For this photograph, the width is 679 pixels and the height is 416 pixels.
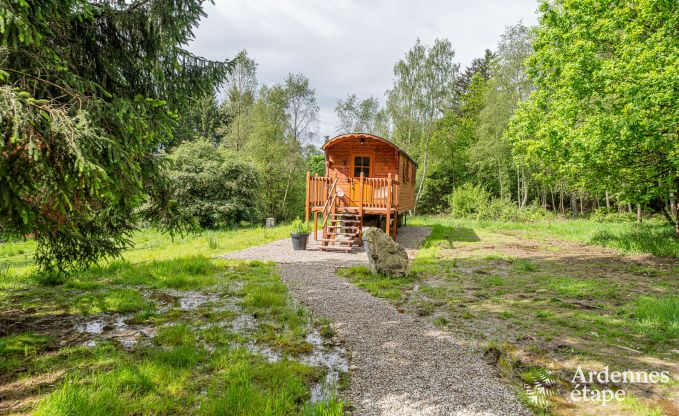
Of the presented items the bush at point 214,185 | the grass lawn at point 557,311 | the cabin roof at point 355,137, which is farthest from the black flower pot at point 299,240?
the bush at point 214,185

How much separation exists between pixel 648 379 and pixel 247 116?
24.9 metres

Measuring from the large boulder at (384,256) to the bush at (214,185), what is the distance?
39.8ft

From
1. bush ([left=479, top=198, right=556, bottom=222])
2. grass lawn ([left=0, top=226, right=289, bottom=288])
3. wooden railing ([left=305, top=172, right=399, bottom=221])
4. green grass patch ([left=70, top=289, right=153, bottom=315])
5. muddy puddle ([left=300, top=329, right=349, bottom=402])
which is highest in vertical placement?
wooden railing ([left=305, top=172, right=399, bottom=221])

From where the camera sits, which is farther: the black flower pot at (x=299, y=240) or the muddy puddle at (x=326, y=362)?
the black flower pot at (x=299, y=240)

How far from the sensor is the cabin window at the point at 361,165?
1321 centimetres

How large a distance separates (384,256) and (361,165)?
653 cm

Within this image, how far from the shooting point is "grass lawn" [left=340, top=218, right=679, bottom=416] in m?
3.10

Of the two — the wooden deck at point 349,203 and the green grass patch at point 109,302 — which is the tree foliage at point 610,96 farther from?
the green grass patch at point 109,302

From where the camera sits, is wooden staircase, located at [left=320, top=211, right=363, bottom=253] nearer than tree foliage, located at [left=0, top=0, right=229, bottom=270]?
No

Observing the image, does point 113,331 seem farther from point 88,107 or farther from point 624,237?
point 624,237

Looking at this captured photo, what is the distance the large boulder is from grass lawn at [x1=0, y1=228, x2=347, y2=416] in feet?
6.80

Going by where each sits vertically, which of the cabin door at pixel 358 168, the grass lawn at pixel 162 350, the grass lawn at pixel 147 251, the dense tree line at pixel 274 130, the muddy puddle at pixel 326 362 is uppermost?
the dense tree line at pixel 274 130

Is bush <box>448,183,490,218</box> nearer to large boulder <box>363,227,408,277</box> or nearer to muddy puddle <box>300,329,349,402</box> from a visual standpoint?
large boulder <box>363,227,408,277</box>

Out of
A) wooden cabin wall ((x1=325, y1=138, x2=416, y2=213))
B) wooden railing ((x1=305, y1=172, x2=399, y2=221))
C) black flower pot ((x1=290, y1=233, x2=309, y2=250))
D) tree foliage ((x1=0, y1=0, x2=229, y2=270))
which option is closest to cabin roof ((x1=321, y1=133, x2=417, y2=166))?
wooden cabin wall ((x1=325, y1=138, x2=416, y2=213))
